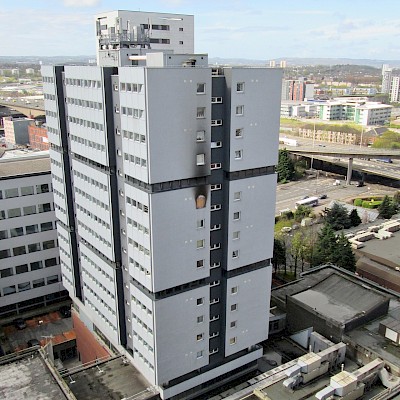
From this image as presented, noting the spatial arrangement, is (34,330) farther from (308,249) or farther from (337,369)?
(308,249)

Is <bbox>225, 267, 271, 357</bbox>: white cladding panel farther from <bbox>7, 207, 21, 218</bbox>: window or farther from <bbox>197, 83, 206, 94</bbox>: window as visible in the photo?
<bbox>7, 207, 21, 218</bbox>: window

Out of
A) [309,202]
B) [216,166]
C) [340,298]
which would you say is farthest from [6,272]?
[309,202]

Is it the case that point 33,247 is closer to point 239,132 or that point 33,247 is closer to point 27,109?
point 239,132

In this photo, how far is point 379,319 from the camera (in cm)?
3941

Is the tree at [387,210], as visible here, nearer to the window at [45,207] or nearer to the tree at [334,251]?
the tree at [334,251]

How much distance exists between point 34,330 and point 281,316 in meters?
26.8

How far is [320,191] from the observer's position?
340 feet

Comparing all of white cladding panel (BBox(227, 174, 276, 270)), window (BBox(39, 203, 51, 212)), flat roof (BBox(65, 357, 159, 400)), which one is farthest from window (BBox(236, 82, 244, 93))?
window (BBox(39, 203, 51, 212))

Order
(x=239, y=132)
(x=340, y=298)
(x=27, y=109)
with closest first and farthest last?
(x=239, y=132), (x=340, y=298), (x=27, y=109)

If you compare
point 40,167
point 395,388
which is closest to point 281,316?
point 395,388

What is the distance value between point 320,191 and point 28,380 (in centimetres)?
8553

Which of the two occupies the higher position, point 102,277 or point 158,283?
point 158,283

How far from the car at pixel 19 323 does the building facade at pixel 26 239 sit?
101 cm

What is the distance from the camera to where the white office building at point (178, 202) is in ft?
85.4
